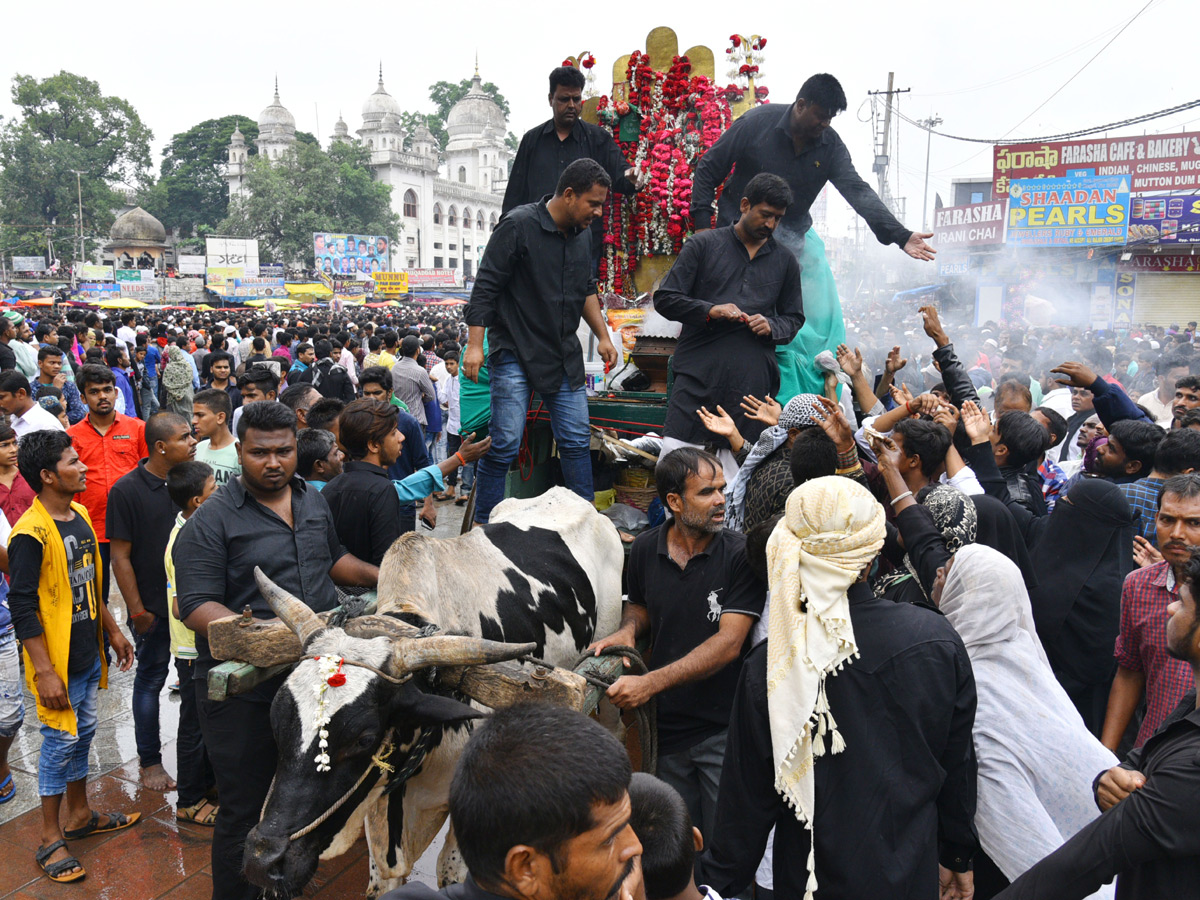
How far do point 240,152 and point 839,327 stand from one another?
83.1 metres

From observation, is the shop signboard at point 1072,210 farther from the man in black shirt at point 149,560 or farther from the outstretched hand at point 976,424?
the man in black shirt at point 149,560

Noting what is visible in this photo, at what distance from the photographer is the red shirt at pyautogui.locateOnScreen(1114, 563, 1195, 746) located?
3.09 metres

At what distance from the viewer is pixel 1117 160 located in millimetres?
25891

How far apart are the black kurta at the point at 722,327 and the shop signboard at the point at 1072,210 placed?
78.6 feet

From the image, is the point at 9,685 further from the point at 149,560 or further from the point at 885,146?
the point at 885,146

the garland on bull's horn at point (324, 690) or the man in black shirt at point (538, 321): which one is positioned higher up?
the man in black shirt at point (538, 321)

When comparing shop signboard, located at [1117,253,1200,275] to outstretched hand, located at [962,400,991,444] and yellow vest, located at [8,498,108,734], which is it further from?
yellow vest, located at [8,498,108,734]

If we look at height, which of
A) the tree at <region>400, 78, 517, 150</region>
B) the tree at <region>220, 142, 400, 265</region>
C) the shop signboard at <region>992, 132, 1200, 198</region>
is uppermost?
the tree at <region>400, 78, 517, 150</region>

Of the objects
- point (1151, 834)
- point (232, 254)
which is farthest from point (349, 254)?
point (1151, 834)

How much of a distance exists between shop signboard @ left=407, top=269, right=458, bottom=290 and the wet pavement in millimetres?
58234

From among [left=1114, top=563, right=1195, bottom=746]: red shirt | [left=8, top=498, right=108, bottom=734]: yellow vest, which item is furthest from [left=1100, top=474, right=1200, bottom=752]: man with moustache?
[left=8, top=498, right=108, bottom=734]: yellow vest

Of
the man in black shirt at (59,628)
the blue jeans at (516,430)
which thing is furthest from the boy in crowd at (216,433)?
the blue jeans at (516,430)

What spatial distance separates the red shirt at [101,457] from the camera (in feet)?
20.1

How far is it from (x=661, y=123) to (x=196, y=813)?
596 centimetres
